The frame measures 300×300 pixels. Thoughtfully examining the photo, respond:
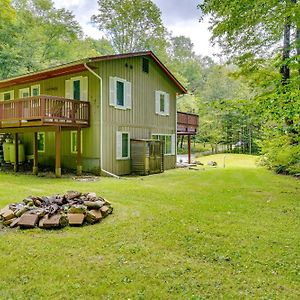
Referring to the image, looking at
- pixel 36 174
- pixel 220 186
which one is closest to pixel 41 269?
pixel 220 186

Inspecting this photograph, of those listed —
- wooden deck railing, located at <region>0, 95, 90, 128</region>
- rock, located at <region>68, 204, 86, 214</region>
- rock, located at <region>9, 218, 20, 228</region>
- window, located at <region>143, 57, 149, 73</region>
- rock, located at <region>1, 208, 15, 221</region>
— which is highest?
window, located at <region>143, 57, 149, 73</region>

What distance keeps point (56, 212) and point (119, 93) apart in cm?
935

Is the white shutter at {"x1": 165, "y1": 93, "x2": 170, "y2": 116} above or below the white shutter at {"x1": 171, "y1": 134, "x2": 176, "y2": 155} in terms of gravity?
above

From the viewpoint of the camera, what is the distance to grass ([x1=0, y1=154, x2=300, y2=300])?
328cm

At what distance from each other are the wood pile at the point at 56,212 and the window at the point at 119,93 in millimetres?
7996

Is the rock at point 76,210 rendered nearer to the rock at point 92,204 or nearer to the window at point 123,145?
the rock at point 92,204

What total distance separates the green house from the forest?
3534 mm

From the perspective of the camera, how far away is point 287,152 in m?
12.4

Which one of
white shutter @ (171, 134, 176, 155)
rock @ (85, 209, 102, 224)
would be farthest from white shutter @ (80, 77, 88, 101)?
rock @ (85, 209, 102, 224)

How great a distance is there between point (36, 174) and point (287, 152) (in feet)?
34.1

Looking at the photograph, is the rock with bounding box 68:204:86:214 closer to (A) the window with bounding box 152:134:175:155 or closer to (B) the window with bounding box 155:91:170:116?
(B) the window with bounding box 155:91:170:116

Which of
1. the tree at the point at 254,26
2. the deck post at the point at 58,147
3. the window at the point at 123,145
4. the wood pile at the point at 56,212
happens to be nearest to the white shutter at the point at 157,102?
the window at the point at 123,145

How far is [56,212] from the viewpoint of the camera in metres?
5.65

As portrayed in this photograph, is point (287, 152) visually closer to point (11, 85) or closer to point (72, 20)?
point (11, 85)
